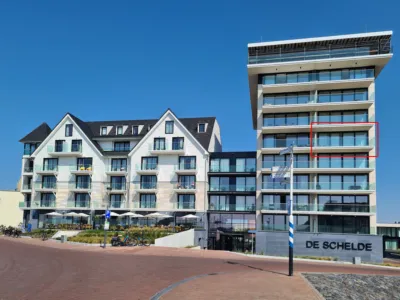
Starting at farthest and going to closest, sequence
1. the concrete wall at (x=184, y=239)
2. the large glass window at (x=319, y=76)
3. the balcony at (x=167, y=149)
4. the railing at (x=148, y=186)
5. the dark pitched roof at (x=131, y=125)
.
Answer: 1. the dark pitched roof at (x=131, y=125)
2. the railing at (x=148, y=186)
3. the balcony at (x=167, y=149)
4. the large glass window at (x=319, y=76)
5. the concrete wall at (x=184, y=239)

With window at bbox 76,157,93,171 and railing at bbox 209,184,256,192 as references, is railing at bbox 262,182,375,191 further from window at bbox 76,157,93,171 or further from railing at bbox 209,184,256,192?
window at bbox 76,157,93,171

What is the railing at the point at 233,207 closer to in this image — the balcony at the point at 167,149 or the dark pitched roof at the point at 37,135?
the balcony at the point at 167,149

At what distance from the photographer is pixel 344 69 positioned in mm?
39312

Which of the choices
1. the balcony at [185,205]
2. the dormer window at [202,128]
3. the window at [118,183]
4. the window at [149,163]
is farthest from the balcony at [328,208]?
the window at [118,183]

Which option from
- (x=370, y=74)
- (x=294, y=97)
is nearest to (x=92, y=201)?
(x=294, y=97)

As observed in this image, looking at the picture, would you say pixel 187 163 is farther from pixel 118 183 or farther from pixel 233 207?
pixel 118 183

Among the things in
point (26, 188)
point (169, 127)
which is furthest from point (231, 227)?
point (26, 188)

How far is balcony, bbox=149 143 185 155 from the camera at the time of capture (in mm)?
45875

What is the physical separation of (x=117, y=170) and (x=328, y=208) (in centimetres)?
2560

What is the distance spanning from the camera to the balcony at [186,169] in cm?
4512

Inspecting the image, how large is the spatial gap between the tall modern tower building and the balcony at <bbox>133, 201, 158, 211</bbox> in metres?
12.7

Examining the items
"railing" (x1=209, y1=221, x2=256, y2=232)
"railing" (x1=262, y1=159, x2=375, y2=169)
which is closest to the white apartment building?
"railing" (x1=209, y1=221, x2=256, y2=232)

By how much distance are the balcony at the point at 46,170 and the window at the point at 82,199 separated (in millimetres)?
4247

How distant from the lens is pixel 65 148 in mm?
49906
